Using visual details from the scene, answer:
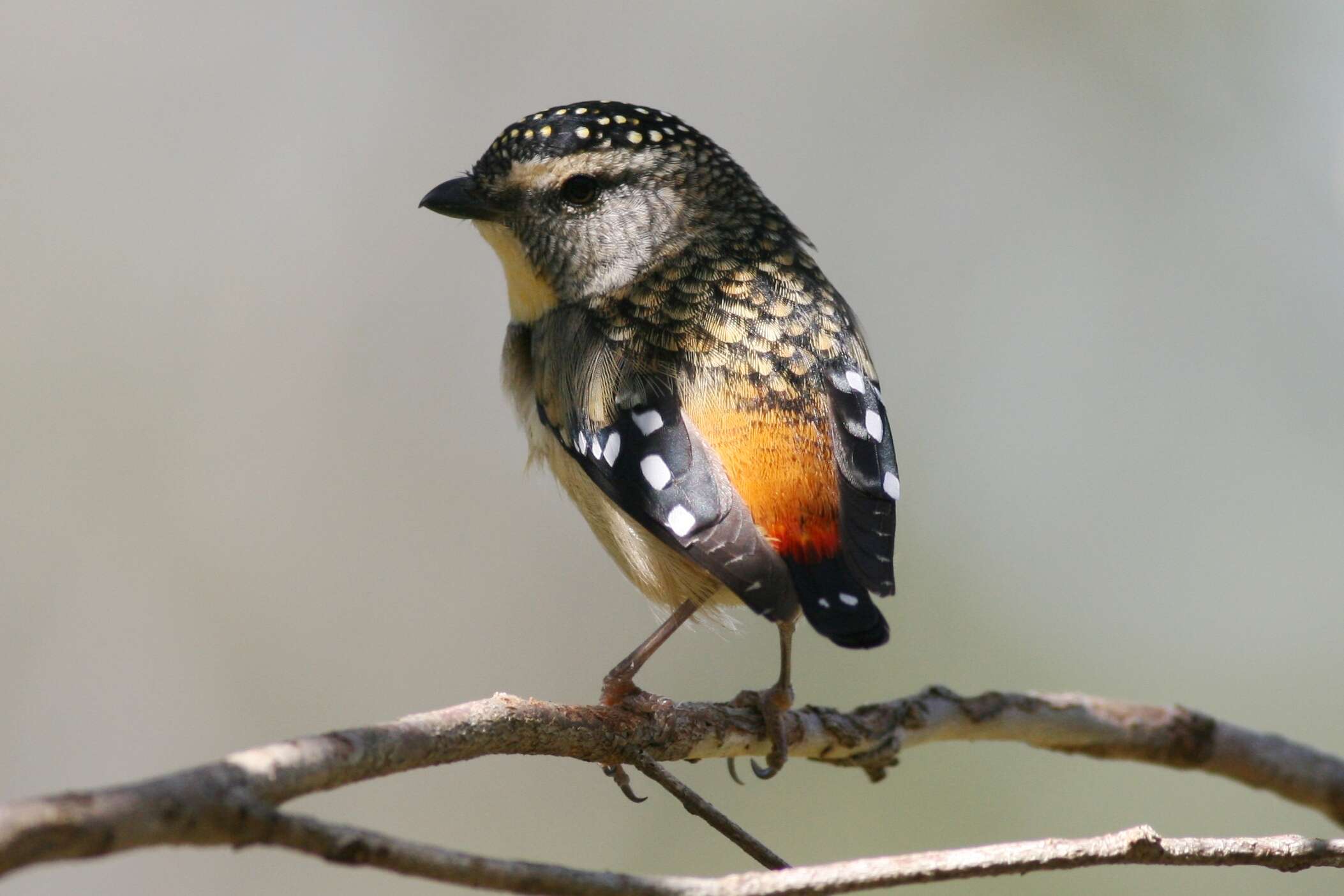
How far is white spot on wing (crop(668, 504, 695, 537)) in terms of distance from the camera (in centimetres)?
342

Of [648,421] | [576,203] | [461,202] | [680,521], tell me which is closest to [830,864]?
[680,521]

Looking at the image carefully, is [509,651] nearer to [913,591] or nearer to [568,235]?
[913,591]

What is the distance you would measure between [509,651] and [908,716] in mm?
2933

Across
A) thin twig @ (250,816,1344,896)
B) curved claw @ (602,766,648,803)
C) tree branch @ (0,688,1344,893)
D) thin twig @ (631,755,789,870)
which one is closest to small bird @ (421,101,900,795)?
curved claw @ (602,766,648,803)

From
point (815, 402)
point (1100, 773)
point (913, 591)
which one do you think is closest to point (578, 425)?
point (815, 402)

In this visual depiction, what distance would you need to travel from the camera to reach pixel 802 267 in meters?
4.64

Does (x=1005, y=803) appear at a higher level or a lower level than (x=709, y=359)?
lower

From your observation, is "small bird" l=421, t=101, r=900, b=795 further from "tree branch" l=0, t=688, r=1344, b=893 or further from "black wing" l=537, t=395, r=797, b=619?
"tree branch" l=0, t=688, r=1344, b=893

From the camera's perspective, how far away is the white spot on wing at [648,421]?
3.71 metres

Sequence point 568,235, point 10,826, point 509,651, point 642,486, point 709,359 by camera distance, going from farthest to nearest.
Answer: point 509,651, point 568,235, point 709,359, point 642,486, point 10,826

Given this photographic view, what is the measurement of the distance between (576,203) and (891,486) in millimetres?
1670

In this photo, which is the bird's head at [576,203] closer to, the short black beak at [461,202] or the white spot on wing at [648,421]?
the short black beak at [461,202]

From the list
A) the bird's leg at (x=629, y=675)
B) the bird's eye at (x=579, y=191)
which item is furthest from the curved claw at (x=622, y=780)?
the bird's eye at (x=579, y=191)

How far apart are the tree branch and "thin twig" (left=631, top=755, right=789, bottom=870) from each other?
115mm
